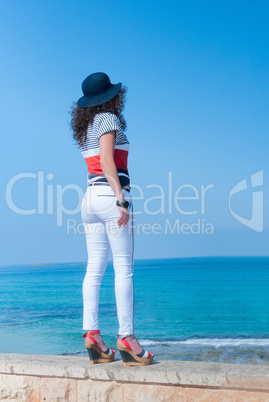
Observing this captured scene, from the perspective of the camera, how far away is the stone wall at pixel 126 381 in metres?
2.30

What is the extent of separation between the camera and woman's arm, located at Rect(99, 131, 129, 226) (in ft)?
8.02

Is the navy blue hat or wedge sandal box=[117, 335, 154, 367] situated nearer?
wedge sandal box=[117, 335, 154, 367]

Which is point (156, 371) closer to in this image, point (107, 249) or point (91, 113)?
point (107, 249)

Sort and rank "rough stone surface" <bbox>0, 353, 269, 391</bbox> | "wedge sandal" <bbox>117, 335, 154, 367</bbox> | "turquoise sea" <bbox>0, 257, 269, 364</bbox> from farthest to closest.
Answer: "turquoise sea" <bbox>0, 257, 269, 364</bbox> → "wedge sandal" <bbox>117, 335, 154, 367</bbox> → "rough stone surface" <bbox>0, 353, 269, 391</bbox>

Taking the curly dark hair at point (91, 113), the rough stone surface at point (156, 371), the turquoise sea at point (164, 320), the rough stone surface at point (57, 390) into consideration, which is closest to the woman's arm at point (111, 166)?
the curly dark hair at point (91, 113)

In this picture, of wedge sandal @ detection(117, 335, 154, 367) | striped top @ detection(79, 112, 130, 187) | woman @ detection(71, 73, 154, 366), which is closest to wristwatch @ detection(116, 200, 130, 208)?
woman @ detection(71, 73, 154, 366)

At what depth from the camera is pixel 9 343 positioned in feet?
55.6

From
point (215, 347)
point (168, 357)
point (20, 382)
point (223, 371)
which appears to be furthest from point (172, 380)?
point (215, 347)

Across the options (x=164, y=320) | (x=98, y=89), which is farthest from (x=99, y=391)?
(x=164, y=320)

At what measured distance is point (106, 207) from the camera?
252 cm

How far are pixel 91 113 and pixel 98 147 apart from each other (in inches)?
9.5

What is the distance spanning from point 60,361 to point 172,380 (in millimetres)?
776

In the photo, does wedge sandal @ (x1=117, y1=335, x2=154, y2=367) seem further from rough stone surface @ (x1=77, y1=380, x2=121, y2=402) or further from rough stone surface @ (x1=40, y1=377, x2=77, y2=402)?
rough stone surface @ (x1=40, y1=377, x2=77, y2=402)

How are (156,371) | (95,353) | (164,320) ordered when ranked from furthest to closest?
1. (164,320)
2. (95,353)
3. (156,371)
